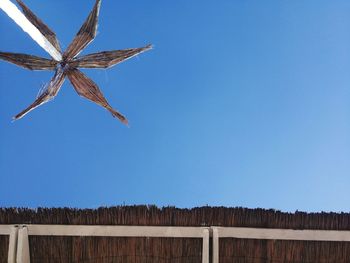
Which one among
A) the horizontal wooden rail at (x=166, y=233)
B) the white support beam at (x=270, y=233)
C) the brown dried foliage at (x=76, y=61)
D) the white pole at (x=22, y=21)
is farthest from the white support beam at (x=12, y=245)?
the white pole at (x=22, y=21)

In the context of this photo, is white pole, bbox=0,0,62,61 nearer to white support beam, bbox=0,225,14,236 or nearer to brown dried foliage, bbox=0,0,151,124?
brown dried foliage, bbox=0,0,151,124

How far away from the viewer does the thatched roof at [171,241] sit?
2.47m

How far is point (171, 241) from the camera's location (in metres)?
2.49

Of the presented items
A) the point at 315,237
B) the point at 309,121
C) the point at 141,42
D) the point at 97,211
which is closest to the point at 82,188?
the point at 141,42

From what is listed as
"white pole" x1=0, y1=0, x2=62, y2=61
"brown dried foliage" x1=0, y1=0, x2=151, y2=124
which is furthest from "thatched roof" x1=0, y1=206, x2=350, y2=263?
"white pole" x1=0, y1=0, x2=62, y2=61

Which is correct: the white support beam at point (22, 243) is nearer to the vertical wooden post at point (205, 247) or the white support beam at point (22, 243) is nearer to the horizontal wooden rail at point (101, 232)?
the horizontal wooden rail at point (101, 232)

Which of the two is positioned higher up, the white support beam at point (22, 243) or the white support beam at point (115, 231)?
the white support beam at point (115, 231)

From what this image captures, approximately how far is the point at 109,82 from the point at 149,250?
11.6 ft

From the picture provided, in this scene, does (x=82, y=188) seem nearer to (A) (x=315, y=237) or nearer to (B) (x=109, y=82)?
(B) (x=109, y=82)

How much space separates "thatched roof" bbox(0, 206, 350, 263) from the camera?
8.12ft

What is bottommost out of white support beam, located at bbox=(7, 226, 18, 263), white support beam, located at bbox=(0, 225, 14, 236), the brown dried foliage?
white support beam, located at bbox=(7, 226, 18, 263)

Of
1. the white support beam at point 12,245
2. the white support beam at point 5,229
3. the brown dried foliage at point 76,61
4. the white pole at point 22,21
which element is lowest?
the white support beam at point 12,245

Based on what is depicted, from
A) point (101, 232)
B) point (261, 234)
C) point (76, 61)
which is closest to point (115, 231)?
point (101, 232)

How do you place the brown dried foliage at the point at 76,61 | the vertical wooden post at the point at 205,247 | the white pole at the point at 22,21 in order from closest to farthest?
the vertical wooden post at the point at 205,247, the white pole at the point at 22,21, the brown dried foliage at the point at 76,61
